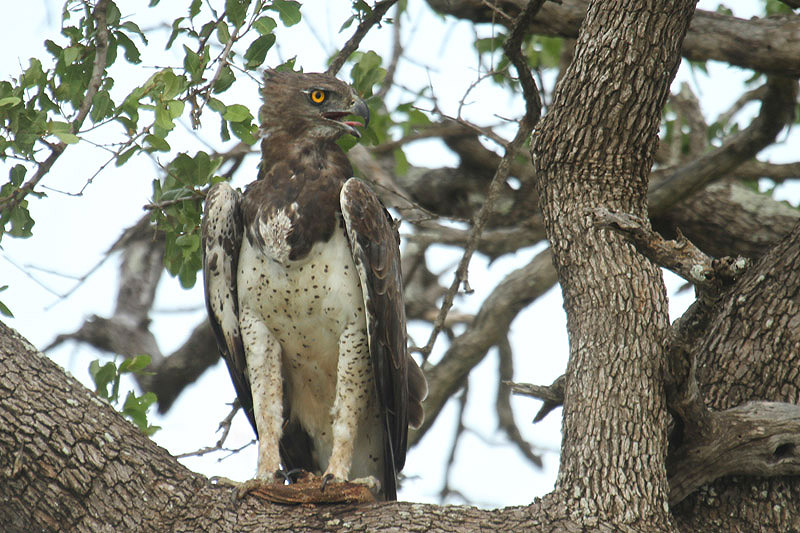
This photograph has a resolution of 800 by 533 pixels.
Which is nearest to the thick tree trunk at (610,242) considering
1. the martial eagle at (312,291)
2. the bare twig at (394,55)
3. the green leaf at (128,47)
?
the martial eagle at (312,291)

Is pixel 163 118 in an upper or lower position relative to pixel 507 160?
lower

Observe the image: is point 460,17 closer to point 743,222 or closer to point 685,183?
point 685,183

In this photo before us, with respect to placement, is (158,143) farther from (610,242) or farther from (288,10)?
(610,242)

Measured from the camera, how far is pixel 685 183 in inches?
249

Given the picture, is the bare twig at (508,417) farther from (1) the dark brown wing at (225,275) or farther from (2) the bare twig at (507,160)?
(1) the dark brown wing at (225,275)

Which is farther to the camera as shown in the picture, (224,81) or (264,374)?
(264,374)

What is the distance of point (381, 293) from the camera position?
15.5ft

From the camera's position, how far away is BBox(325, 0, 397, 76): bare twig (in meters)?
5.32

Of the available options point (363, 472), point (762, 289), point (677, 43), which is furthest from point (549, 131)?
point (363, 472)

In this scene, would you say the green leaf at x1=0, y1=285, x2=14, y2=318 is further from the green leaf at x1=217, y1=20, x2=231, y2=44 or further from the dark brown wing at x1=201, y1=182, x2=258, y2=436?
the green leaf at x1=217, y1=20, x2=231, y2=44

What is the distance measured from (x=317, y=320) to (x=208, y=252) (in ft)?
2.28

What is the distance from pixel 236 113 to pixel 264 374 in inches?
56.2

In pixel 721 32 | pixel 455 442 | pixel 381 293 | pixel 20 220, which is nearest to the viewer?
pixel 20 220

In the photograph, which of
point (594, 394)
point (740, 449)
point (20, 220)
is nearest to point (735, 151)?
point (740, 449)
